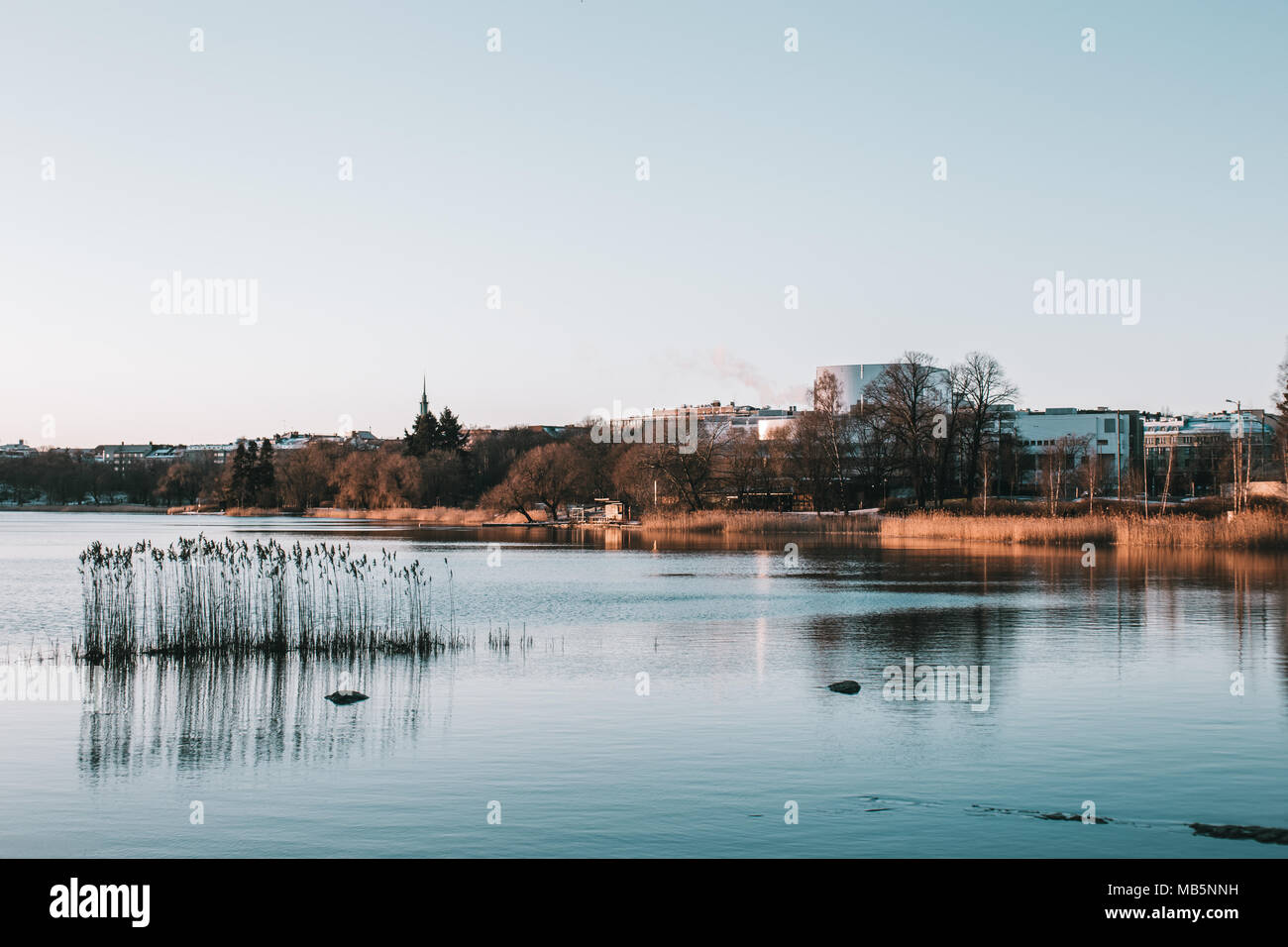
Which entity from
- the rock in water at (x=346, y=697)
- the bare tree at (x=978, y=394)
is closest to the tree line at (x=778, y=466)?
the bare tree at (x=978, y=394)

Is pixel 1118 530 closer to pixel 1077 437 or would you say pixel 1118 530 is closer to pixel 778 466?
pixel 778 466

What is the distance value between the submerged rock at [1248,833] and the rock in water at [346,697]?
11467 millimetres

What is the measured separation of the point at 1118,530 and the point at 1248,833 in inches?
1814

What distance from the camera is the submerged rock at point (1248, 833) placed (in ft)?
33.9

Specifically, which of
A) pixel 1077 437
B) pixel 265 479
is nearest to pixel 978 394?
pixel 1077 437

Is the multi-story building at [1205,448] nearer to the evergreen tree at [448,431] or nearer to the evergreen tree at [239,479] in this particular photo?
the evergreen tree at [448,431]

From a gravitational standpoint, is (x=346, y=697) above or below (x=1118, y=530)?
below

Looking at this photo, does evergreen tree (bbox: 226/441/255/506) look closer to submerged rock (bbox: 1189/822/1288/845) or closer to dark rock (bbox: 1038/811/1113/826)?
dark rock (bbox: 1038/811/1113/826)

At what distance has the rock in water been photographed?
1767cm

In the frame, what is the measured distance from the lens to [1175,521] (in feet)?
175

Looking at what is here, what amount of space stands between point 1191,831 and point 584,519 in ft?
299

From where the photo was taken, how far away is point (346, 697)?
698 inches

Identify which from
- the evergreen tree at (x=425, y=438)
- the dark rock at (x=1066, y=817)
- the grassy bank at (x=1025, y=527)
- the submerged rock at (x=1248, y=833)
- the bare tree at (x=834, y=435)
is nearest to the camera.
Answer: the submerged rock at (x=1248, y=833)
